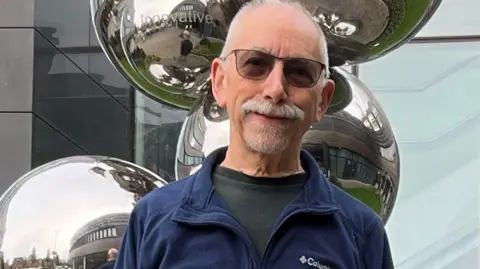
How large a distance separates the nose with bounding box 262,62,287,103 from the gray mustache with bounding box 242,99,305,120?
0.03 feet

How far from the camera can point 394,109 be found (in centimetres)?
566

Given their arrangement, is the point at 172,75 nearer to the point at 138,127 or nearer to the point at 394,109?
the point at 394,109

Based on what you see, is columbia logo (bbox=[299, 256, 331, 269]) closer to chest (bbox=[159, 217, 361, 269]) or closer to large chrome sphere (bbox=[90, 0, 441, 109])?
chest (bbox=[159, 217, 361, 269])

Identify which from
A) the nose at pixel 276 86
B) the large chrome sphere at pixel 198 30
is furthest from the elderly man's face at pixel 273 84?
the large chrome sphere at pixel 198 30

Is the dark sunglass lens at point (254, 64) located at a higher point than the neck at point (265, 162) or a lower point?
higher

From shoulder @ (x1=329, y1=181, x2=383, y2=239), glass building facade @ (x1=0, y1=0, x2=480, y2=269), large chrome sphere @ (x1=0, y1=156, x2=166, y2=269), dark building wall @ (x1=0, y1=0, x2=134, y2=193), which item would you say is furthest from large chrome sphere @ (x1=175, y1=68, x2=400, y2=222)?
dark building wall @ (x1=0, y1=0, x2=134, y2=193)

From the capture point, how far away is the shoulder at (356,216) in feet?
5.21

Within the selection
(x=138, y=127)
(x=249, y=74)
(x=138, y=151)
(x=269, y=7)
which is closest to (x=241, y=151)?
(x=249, y=74)

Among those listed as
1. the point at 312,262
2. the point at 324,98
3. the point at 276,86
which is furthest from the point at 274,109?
the point at 312,262

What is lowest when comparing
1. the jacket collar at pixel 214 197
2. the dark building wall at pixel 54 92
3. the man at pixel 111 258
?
the dark building wall at pixel 54 92

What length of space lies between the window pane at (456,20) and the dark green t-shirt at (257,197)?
436cm

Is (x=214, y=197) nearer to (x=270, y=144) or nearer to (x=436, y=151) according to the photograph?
(x=270, y=144)

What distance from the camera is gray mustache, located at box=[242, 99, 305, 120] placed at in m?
1.50

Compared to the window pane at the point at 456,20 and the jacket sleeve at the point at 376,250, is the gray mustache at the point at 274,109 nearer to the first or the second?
the jacket sleeve at the point at 376,250
